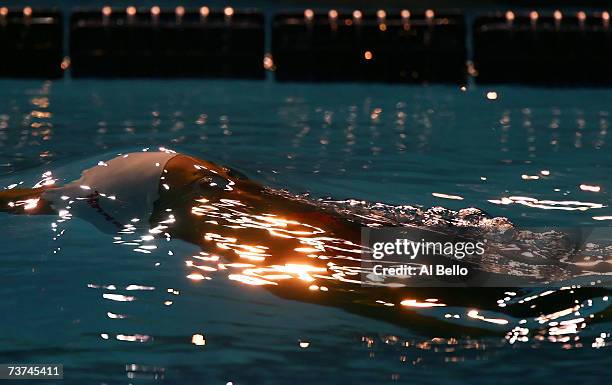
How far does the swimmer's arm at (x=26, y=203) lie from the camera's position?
8984 mm

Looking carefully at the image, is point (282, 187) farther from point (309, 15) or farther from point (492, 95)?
point (309, 15)

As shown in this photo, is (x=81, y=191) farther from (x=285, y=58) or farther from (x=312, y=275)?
(x=285, y=58)

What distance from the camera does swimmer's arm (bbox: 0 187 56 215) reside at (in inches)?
354

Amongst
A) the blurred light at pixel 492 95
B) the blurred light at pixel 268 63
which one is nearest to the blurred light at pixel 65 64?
the blurred light at pixel 268 63

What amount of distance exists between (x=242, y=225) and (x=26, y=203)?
5.66 feet

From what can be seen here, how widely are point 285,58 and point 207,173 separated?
17806 mm

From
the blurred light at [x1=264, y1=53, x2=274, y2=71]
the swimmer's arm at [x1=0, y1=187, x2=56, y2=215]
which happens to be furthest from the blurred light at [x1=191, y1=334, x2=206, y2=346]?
the blurred light at [x1=264, y1=53, x2=274, y2=71]

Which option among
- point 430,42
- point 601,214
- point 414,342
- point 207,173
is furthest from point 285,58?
point 414,342

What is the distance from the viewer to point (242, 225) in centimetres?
844

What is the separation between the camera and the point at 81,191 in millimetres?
8938

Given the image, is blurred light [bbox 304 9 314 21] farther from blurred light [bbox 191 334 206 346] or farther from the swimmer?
blurred light [bbox 191 334 206 346]

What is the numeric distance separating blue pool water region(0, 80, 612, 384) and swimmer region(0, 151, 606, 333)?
0.54ft

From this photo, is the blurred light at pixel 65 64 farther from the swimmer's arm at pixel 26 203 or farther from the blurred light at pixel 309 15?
the swimmer's arm at pixel 26 203

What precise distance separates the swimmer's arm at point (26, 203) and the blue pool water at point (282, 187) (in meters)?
0.10
